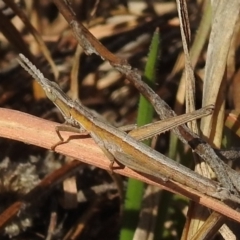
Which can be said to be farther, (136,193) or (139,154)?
(136,193)

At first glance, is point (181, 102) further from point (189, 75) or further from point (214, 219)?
point (214, 219)

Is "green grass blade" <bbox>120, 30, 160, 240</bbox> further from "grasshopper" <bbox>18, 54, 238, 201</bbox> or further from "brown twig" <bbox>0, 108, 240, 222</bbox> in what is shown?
"brown twig" <bbox>0, 108, 240, 222</bbox>

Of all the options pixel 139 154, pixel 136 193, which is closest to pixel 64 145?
pixel 139 154

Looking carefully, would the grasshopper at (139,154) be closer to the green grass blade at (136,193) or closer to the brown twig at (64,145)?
the brown twig at (64,145)

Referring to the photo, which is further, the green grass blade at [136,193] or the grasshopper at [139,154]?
the green grass blade at [136,193]

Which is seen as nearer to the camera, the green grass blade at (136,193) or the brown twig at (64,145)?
the brown twig at (64,145)

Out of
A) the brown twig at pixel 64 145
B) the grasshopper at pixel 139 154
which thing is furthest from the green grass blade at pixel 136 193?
the brown twig at pixel 64 145

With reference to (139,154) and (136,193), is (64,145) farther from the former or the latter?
(136,193)

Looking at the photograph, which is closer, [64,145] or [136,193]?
[64,145]
